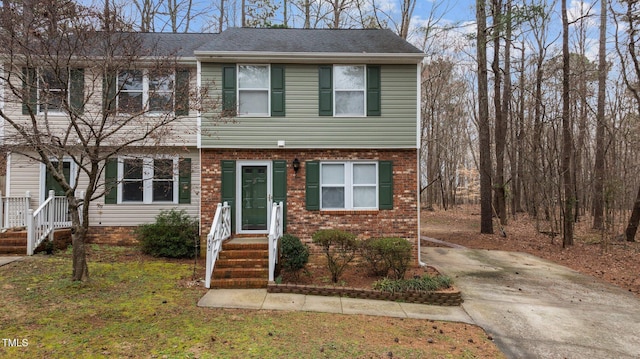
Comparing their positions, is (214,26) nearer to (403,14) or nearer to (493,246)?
(403,14)

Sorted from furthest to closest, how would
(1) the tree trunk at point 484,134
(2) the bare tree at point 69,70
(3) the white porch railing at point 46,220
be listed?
(1) the tree trunk at point 484,134 → (3) the white porch railing at point 46,220 → (2) the bare tree at point 69,70

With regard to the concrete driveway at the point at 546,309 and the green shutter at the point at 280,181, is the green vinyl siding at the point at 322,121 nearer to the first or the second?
the green shutter at the point at 280,181

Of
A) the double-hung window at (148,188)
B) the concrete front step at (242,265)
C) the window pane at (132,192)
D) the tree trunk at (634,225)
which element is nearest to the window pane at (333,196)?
the concrete front step at (242,265)

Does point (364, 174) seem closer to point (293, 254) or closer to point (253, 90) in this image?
point (293, 254)

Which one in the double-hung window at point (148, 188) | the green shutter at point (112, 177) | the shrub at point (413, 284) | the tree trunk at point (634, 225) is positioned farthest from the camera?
the tree trunk at point (634, 225)

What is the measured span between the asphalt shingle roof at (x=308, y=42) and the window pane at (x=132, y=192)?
4.15m

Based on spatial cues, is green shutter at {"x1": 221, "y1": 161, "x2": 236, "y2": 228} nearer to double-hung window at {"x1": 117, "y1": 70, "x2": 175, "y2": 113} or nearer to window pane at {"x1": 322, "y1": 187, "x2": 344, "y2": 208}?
double-hung window at {"x1": 117, "y1": 70, "x2": 175, "y2": 113}

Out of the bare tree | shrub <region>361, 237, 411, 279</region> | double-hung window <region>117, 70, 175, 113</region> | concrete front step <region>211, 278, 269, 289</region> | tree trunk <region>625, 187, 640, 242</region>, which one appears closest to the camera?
the bare tree

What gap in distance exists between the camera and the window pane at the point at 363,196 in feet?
30.8

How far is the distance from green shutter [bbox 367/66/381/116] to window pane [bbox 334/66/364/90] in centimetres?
22

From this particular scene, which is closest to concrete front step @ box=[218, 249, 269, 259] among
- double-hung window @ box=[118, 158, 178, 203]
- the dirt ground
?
double-hung window @ box=[118, 158, 178, 203]

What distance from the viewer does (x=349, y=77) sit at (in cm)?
945

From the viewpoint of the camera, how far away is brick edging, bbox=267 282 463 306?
21.5 ft

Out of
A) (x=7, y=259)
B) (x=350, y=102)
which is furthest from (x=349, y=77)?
(x=7, y=259)
